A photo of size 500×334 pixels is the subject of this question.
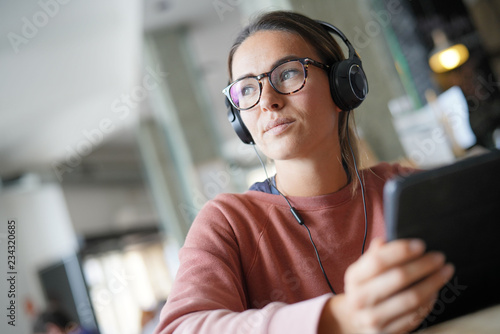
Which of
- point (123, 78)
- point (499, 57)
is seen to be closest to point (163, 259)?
point (123, 78)

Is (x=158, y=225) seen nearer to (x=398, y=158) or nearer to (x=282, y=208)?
(x=398, y=158)

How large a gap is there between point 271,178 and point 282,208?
0.45 ft

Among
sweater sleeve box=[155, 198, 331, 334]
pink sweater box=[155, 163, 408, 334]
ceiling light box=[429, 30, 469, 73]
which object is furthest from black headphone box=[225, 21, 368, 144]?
ceiling light box=[429, 30, 469, 73]

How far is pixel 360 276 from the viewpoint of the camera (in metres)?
0.51

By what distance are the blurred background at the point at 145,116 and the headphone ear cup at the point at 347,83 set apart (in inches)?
11.9

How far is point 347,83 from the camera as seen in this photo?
1.02 m

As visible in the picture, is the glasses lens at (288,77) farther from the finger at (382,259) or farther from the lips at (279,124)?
the finger at (382,259)

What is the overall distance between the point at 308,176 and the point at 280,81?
227 mm

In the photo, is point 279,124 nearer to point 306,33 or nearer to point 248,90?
point 248,90

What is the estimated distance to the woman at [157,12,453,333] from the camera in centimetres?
84

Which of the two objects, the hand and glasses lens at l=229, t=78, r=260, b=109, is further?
glasses lens at l=229, t=78, r=260, b=109

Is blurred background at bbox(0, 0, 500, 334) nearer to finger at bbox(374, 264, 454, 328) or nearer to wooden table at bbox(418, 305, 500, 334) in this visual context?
wooden table at bbox(418, 305, 500, 334)

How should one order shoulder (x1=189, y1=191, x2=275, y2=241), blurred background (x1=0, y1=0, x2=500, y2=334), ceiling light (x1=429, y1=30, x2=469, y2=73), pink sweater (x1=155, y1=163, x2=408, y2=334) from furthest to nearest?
ceiling light (x1=429, y1=30, x2=469, y2=73) → blurred background (x1=0, y1=0, x2=500, y2=334) → shoulder (x1=189, y1=191, x2=275, y2=241) → pink sweater (x1=155, y1=163, x2=408, y2=334)

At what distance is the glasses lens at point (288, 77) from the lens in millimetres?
986
